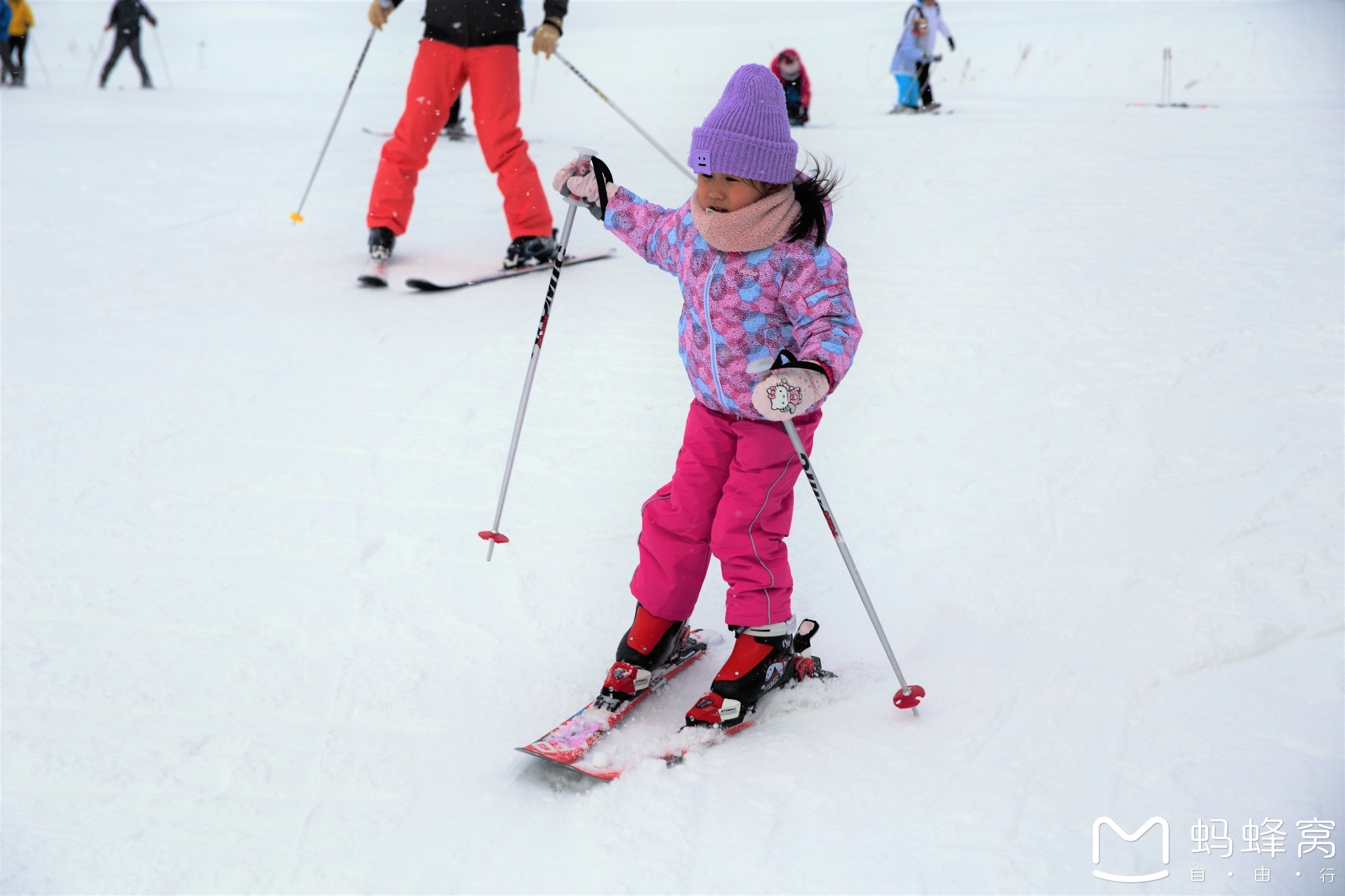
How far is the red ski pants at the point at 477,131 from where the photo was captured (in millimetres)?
4797

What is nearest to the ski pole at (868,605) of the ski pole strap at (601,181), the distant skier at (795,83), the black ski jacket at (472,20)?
the ski pole strap at (601,181)

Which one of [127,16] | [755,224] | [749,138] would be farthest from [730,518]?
[127,16]

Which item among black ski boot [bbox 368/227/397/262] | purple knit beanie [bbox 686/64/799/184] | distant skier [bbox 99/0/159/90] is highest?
purple knit beanie [bbox 686/64/799/184]

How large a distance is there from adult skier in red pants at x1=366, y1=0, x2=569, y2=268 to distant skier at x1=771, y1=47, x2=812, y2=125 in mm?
5884

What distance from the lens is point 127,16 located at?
13734 millimetres

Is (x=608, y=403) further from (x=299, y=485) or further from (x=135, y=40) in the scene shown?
(x=135, y=40)

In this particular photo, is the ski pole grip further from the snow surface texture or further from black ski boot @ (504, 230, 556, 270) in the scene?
black ski boot @ (504, 230, 556, 270)

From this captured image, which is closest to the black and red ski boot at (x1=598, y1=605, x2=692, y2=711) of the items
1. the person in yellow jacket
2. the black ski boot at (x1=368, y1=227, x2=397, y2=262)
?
the black ski boot at (x1=368, y1=227, x2=397, y2=262)

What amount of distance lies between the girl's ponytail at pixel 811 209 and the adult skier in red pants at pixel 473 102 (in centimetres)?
315

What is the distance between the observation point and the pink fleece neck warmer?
6.15 ft

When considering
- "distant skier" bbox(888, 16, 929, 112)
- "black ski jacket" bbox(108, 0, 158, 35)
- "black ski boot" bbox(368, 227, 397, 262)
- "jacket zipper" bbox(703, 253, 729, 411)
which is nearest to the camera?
"jacket zipper" bbox(703, 253, 729, 411)

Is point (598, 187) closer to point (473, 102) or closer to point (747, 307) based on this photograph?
point (747, 307)

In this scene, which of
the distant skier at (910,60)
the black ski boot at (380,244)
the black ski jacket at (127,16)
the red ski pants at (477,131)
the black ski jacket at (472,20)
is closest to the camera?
the black ski jacket at (472,20)

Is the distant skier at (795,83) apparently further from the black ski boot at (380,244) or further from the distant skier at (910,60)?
the black ski boot at (380,244)
